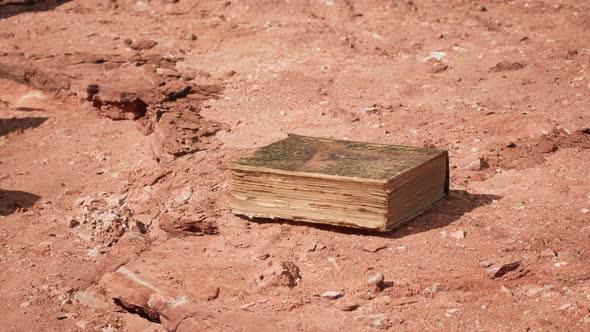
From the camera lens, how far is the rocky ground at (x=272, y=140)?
14.5 ft

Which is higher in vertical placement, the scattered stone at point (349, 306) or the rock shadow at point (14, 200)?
the scattered stone at point (349, 306)

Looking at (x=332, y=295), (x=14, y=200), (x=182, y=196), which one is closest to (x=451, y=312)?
(x=332, y=295)

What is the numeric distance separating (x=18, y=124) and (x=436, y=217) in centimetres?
430

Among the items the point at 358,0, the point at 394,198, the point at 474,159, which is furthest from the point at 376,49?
the point at 394,198

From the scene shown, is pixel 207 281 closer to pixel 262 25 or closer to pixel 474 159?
pixel 474 159

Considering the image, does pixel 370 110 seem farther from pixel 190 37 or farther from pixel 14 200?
pixel 14 200

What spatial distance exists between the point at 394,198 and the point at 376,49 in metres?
3.49

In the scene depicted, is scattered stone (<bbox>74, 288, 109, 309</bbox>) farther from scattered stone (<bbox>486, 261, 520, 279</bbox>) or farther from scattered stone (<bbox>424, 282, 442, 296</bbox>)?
scattered stone (<bbox>486, 261, 520, 279</bbox>)

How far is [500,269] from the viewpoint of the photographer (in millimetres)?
4426

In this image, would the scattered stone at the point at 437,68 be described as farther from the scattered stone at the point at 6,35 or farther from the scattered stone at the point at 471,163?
the scattered stone at the point at 6,35

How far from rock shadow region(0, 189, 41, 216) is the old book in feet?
6.61

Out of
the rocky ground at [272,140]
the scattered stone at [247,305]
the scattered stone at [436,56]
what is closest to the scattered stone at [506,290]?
the rocky ground at [272,140]

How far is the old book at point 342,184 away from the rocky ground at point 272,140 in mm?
100

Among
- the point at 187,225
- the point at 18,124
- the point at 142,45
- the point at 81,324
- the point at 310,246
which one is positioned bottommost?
the point at 18,124
